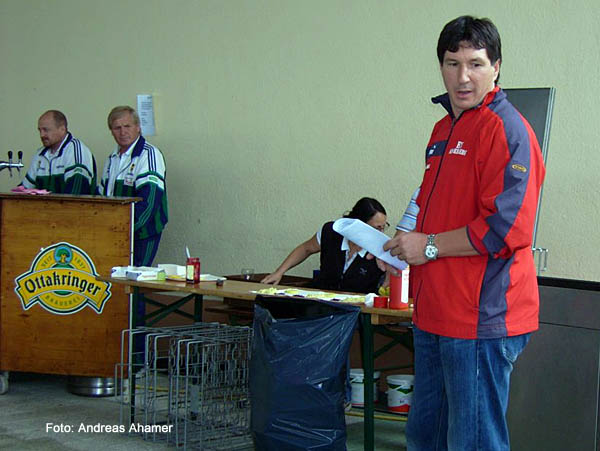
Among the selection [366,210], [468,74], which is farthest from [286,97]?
[468,74]

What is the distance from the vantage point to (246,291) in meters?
4.07

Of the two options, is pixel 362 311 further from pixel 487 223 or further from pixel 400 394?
pixel 487 223

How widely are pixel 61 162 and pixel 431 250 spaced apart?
4.73m

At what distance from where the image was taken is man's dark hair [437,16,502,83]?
2072 millimetres

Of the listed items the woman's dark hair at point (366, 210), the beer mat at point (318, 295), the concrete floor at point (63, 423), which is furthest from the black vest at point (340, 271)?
the concrete floor at point (63, 423)

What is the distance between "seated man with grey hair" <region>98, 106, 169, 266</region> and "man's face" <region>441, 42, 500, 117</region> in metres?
3.77

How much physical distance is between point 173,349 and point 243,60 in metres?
2.64

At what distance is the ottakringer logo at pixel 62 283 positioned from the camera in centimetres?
500

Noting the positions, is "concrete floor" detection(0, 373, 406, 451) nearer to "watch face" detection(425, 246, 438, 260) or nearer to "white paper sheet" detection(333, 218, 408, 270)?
"white paper sheet" detection(333, 218, 408, 270)

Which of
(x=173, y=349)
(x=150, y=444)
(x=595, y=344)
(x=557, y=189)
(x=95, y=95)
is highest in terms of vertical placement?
(x=95, y=95)

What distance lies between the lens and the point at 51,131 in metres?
6.22

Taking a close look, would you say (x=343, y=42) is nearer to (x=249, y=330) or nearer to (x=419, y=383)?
(x=249, y=330)

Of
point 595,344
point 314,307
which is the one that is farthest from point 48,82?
point 595,344

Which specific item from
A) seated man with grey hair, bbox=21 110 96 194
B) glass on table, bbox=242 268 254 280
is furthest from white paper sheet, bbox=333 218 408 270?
seated man with grey hair, bbox=21 110 96 194
